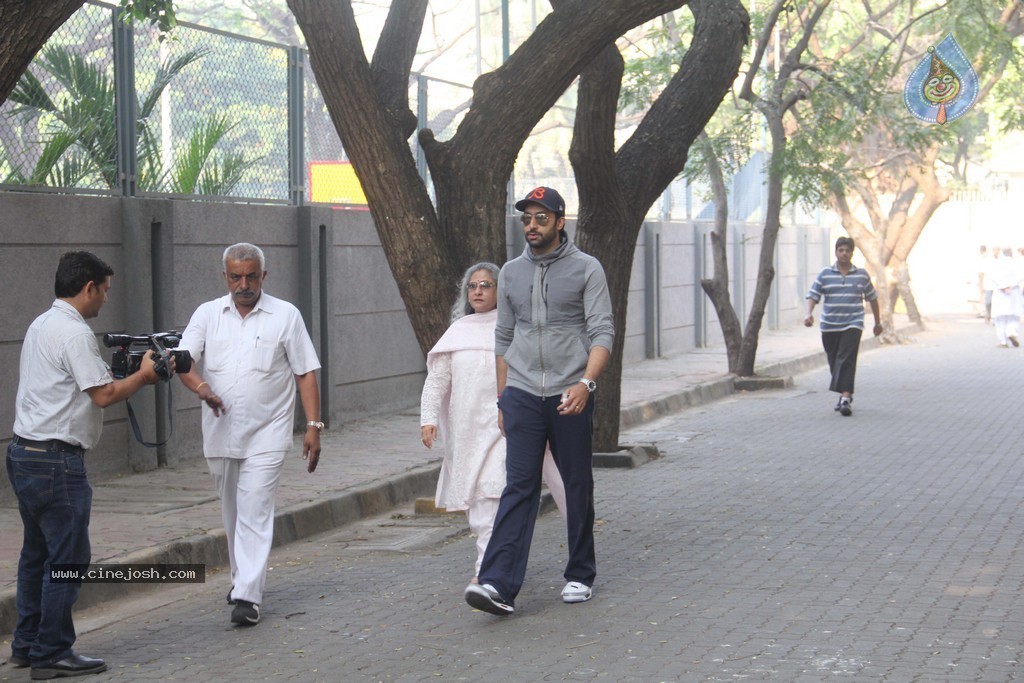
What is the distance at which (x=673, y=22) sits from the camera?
19.8 metres

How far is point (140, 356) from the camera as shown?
19.5 feet

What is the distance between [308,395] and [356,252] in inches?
293

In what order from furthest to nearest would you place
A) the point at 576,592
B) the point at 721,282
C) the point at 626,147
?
the point at 721,282 < the point at 626,147 < the point at 576,592

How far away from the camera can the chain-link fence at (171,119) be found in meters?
10.3

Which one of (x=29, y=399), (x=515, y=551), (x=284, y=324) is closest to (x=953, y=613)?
(x=515, y=551)

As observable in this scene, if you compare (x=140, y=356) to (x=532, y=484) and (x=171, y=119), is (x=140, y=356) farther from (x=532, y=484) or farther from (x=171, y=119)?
(x=171, y=119)

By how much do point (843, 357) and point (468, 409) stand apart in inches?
352

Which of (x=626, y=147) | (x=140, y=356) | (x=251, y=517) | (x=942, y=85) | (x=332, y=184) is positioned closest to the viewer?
(x=140, y=356)

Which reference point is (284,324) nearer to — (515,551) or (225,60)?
(515,551)

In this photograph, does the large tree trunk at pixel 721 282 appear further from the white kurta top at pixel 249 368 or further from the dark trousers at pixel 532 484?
the white kurta top at pixel 249 368

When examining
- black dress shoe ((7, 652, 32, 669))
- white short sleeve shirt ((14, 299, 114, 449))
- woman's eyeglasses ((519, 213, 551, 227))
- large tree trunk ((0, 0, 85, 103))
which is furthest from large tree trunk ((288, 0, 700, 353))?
black dress shoe ((7, 652, 32, 669))

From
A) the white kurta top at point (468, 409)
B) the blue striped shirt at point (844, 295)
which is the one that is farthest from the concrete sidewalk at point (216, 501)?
the blue striped shirt at point (844, 295)

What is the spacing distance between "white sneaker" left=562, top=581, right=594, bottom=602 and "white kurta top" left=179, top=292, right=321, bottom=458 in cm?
146

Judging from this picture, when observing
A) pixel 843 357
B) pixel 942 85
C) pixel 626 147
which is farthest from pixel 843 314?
pixel 626 147
